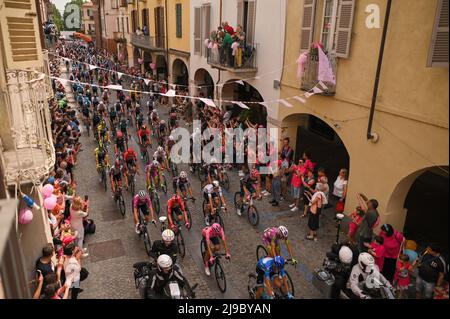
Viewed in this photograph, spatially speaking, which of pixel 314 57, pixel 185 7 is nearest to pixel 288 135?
pixel 314 57

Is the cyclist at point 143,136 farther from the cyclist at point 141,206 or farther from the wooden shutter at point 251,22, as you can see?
the cyclist at point 141,206

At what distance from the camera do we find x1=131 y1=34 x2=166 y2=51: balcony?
2754 cm

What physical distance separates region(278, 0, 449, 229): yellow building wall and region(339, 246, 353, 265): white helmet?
2.34m

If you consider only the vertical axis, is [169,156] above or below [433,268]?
below

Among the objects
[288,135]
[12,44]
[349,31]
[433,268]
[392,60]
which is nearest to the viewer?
[433,268]

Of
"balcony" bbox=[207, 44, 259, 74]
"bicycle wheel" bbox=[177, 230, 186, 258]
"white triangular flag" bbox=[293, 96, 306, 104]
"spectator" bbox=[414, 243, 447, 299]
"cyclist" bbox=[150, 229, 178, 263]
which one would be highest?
"balcony" bbox=[207, 44, 259, 74]

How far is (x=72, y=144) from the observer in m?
14.8

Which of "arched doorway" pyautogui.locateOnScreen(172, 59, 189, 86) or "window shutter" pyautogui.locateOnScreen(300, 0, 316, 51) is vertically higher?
"window shutter" pyautogui.locateOnScreen(300, 0, 316, 51)

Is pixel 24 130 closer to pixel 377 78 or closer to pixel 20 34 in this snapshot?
pixel 20 34

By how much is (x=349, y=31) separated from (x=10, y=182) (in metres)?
8.95

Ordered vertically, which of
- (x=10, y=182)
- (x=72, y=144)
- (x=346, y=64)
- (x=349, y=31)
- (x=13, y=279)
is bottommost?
(x=72, y=144)

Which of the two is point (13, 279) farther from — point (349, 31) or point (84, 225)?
point (349, 31)

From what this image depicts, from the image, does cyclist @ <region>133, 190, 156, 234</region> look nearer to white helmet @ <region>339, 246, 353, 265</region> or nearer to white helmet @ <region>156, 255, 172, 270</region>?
white helmet @ <region>156, 255, 172, 270</region>

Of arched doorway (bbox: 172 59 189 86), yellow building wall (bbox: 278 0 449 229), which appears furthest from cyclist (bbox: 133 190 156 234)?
arched doorway (bbox: 172 59 189 86)
